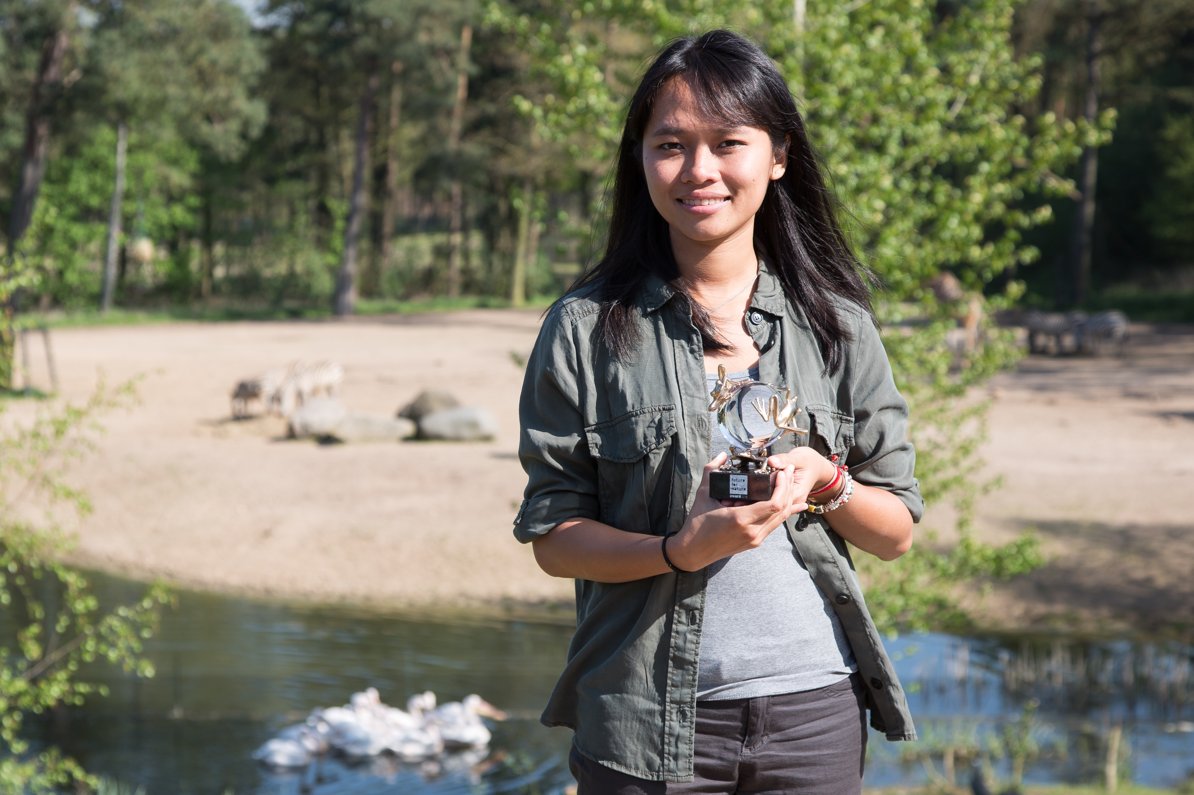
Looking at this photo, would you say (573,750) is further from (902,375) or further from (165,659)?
(165,659)

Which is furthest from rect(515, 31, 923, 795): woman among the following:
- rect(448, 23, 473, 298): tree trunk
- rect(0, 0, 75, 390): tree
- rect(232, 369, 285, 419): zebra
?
rect(448, 23, 473, 298): tree trunk

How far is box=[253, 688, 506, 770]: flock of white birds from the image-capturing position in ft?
27.7

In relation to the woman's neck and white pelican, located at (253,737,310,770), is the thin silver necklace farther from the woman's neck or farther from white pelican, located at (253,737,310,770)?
white pelican, located at (253,737,310,770)

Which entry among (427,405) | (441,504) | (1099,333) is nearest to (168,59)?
(427,405)

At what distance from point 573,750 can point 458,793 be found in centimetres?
626

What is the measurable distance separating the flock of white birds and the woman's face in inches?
264

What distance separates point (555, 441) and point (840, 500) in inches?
17.1

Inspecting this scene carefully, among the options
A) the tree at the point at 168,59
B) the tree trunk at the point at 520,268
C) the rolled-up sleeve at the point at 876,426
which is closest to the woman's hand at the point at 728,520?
the rolled-up sleeve at the point at 876,426

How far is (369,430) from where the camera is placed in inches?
705

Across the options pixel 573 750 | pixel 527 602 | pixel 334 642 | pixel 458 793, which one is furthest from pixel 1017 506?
pixel 573 750

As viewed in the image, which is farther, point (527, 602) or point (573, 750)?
point (527, 602)

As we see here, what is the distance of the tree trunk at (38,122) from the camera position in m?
21.5

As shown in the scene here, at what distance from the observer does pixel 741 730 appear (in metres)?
2.15

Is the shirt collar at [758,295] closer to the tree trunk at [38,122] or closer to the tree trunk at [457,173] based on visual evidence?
the tree trunk at [38,122]
